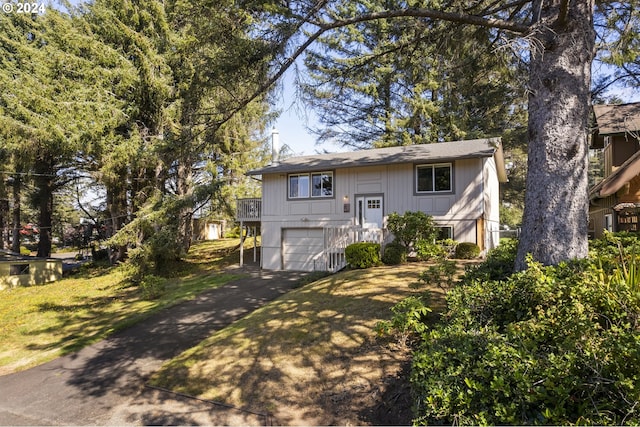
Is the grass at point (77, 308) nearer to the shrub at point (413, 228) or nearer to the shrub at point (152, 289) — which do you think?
the shrub at point (152, 289)

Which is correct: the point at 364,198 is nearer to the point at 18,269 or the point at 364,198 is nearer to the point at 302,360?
the point at 302,360

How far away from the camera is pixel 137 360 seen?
23.4 ft

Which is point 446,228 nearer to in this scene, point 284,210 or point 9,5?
point 284,210

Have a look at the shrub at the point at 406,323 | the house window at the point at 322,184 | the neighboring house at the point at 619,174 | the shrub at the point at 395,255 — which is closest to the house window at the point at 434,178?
the shrub at the point at 395,255

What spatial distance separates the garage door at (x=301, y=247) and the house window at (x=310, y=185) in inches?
63.7

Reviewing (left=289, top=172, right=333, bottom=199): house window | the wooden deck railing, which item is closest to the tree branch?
(left=289, top=172, right=333, bottom=199): house window

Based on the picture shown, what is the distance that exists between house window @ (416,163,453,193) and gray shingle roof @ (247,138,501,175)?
1.32ft

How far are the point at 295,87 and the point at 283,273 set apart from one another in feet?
29.9

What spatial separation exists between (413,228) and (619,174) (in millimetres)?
6446

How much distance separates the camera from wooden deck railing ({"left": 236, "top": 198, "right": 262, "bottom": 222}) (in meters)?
17.5

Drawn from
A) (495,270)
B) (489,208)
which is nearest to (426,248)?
(489,208)

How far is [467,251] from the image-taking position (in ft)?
39.5

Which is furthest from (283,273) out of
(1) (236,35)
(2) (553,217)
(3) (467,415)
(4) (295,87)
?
(3) (467,415)

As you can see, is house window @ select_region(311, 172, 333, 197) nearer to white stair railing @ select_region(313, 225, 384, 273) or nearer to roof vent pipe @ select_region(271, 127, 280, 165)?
white stair railing @ select_region(313, 225, 384, 273)
